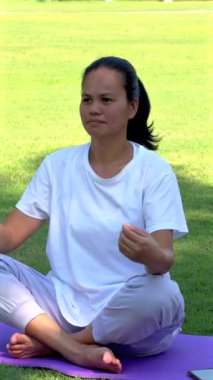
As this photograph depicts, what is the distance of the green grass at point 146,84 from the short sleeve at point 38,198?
66 cm

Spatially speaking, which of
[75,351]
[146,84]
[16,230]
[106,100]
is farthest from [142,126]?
[146,84]

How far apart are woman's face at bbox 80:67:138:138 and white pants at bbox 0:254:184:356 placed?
23.8 inches

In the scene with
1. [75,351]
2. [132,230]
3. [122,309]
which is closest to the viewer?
[132,230]

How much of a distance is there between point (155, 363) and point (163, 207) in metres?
0.61

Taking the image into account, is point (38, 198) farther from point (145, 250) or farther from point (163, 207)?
point (145, 250)

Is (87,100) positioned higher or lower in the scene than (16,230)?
higher

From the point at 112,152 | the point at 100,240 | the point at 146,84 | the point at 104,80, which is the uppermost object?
the point at 104,80

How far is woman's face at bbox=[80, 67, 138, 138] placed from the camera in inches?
155

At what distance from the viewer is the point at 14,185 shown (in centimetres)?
753

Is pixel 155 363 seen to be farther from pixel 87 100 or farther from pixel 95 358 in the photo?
pixel 87 100

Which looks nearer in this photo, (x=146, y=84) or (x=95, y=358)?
Result: (x=95, y=358)

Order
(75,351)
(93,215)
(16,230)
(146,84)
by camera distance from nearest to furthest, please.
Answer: (75,351) < (93,215) < (16,230) < (146,84)

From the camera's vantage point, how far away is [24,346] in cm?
396

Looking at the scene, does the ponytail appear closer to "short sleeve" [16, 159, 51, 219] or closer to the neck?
the neck
